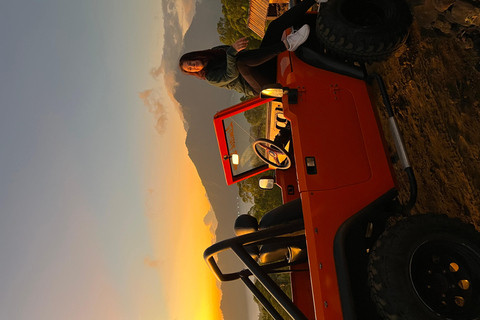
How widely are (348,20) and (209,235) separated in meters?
12.2

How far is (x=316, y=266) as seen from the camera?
2.07m

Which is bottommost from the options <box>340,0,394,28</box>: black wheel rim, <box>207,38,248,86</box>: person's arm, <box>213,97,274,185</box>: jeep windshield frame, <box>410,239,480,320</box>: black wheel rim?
<box>410,239,480,320</box>: black wheel rim

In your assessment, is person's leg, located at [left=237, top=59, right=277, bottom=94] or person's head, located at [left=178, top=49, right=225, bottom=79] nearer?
person's leg, located at [left=237, top=59, right=277, bottom=94]

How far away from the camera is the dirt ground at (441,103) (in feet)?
7.29

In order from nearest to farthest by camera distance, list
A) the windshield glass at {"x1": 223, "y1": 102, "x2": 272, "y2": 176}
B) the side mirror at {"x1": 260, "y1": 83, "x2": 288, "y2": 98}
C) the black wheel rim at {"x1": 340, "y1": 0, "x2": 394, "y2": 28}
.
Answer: the side mirror at {"x1": 260, "y1": 83, "x2": 288, "y2": 98}, the black wheel rim at {"x1": 340, "y1": 0, "x2": 394, "y2": 28}, the windshield glass at {"x1": 223, "y1": 102, "x2": 272, "y2": 176}

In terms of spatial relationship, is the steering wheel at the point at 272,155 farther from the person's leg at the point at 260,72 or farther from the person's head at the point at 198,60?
the person's head at the point at 198,60

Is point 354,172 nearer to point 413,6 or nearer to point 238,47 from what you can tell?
point 413,6

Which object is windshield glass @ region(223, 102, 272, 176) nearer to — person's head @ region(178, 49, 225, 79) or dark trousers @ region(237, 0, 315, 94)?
dark trousers @ region(237, 0, 315, 94)

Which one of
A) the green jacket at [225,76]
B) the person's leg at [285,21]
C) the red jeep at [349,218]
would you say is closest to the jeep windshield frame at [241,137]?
the red jeep at [349,218]

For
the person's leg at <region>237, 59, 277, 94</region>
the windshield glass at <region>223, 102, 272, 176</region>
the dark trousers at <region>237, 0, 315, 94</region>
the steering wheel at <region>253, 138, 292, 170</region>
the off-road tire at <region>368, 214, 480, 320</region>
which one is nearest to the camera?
the off-road tire at <region>368, 214, 480, 320</region>

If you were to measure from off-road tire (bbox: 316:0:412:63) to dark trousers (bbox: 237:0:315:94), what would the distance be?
44 centimetres

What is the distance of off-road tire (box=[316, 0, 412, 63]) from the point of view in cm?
267

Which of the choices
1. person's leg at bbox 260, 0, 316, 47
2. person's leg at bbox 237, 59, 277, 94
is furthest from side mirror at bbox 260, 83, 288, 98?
person's leg at bbox 260, 0, 316, 47

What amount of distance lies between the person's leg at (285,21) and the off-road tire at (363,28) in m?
0.43
